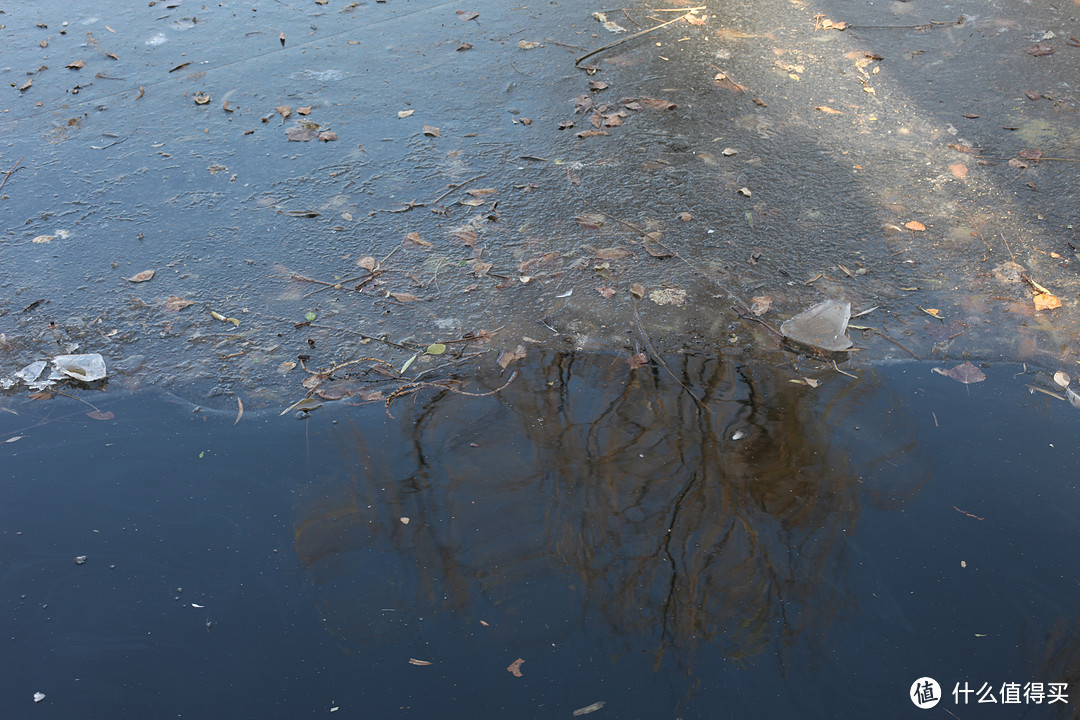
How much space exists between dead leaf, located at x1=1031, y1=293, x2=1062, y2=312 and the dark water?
418 millimetres

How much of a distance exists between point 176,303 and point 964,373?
3061 millimetres

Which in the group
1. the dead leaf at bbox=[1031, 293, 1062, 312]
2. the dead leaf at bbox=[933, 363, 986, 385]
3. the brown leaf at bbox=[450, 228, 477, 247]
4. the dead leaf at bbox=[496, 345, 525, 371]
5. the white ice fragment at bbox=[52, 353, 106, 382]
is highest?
the brown leaf at bbox=[450, 228, 477, 247]

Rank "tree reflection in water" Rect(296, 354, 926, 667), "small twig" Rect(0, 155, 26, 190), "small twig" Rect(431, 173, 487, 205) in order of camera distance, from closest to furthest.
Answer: "tree reflection in water" Rect(296, 354, 926, 667) → "small twig" Rect(431, 173, 487, 205) → "small twig" Rect(0, 155, 26, 190)

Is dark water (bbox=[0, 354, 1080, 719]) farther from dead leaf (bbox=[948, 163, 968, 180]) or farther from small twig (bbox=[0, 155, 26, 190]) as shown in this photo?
small twig (bbox=[0, 155, 26, 190])

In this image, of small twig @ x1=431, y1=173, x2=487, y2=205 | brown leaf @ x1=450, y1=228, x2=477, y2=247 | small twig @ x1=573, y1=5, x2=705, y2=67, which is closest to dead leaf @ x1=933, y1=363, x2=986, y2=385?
brown leaf @ x1=450, y1=228, x2=477, y2=247

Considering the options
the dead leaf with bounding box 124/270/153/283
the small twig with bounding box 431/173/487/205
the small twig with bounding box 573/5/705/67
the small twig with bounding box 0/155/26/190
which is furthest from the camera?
the small twig with bounding box 573/5/705/67

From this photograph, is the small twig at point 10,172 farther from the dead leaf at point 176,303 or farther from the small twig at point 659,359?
the small twig at point 659,359

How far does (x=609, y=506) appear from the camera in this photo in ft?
7.57

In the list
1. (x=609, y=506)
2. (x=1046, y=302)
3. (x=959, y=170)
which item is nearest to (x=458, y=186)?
(x=609, y=506)

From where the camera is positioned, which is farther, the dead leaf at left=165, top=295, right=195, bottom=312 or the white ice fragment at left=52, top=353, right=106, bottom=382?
the dead leaf at left=165, top=295, right=195, bottom=312

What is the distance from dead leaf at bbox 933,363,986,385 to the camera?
8.70 feet

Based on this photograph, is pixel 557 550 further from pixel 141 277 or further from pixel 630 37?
pixel 630 37

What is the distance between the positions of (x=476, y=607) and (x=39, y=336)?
211cm

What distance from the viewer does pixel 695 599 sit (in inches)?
81.7
